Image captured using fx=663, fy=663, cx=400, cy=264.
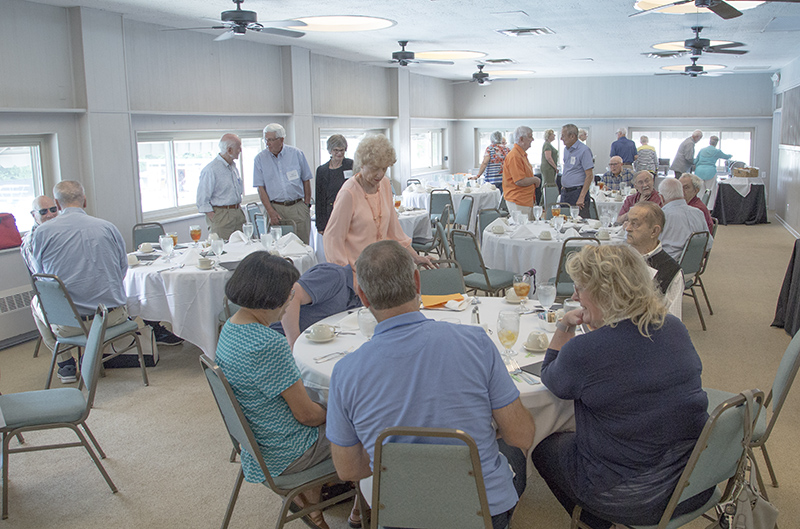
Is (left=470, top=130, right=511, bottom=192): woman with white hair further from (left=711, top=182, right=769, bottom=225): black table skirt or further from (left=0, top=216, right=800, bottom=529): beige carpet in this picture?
(left=0, top=216, right=800, bottom=529): beige carpet

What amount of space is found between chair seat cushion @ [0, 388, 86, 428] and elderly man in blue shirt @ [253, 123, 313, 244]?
162 inches

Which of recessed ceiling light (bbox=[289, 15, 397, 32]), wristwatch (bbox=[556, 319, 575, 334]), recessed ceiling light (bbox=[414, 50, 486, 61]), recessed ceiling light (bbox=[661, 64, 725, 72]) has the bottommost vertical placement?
wristwatch (bbox=[556, 319, 575, 334])

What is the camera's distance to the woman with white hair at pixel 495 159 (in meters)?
11.1

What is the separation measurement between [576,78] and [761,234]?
670cm

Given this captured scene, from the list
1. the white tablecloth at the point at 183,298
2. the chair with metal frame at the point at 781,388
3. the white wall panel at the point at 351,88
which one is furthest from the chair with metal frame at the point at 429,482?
the white wall panel at the point at 351,88

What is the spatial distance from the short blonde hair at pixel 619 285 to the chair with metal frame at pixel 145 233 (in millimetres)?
5127

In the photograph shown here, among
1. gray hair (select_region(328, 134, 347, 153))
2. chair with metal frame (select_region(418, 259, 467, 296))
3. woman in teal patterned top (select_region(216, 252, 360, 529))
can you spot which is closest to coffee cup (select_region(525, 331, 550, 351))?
woman in teal patterned top (select_region(216, 252, 360, 529))

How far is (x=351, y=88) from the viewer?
39.4ft

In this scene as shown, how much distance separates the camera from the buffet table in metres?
13.0

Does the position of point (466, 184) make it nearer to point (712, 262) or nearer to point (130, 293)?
point (712, 262)

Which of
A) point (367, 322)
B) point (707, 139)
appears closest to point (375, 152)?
point (367, 322)

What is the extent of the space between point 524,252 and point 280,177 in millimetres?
2981

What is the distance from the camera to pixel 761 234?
38.7ft

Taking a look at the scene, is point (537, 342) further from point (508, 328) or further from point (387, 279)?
point (387, 279)
